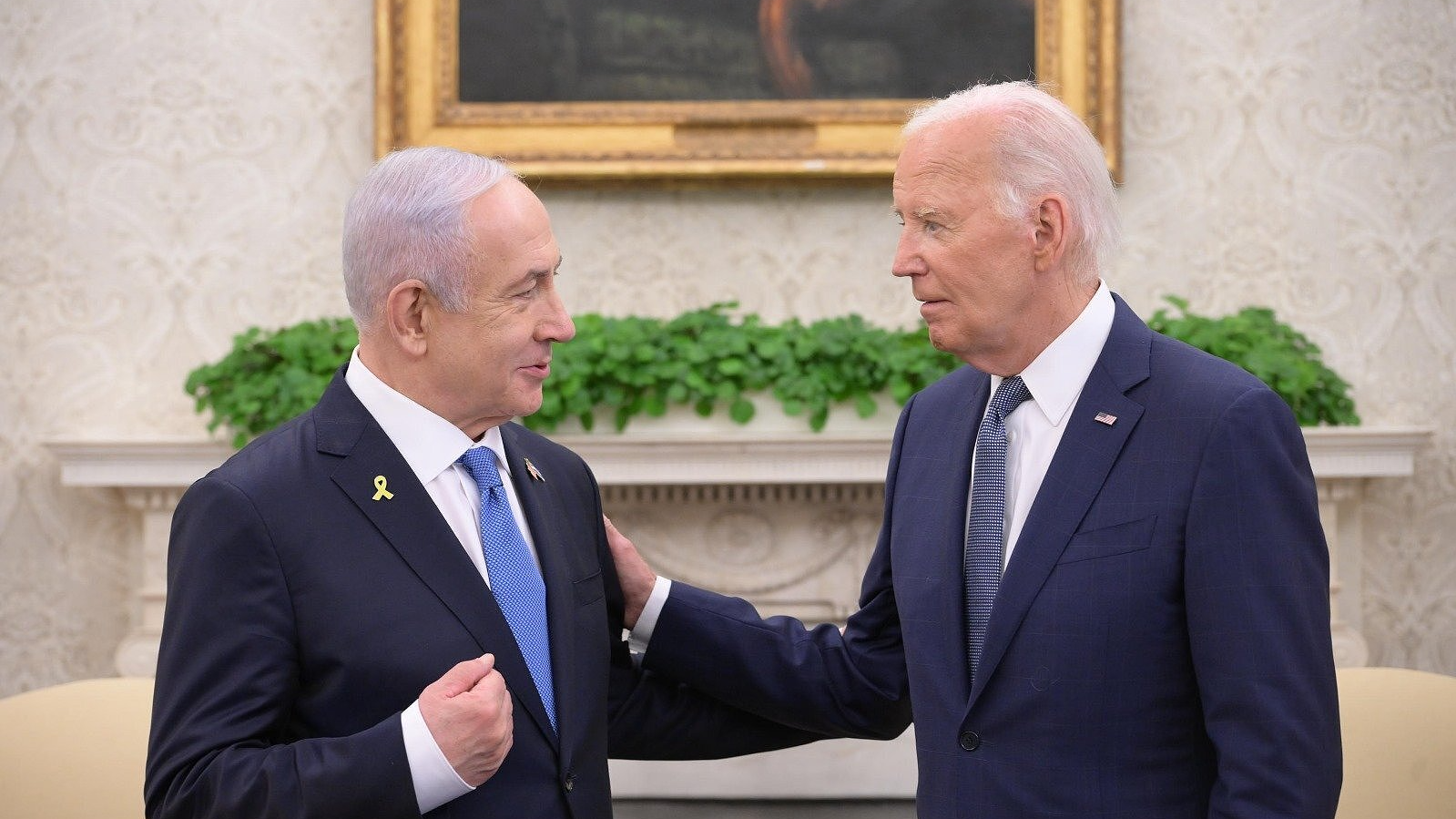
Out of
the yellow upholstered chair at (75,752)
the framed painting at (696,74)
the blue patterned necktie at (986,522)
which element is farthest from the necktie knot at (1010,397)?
the framed painting at (696,74)

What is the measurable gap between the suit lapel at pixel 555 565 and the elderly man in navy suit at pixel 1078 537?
0.47 metres

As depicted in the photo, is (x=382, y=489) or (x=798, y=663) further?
(x=798, y=663)

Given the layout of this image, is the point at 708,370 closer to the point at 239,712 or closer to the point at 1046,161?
the point at 1046,161

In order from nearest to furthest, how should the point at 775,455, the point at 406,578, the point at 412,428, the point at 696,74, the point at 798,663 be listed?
the point at 406,578 → the point at 412,428 → the point at 798,663 → the point at 775,455 → the point at 696,74

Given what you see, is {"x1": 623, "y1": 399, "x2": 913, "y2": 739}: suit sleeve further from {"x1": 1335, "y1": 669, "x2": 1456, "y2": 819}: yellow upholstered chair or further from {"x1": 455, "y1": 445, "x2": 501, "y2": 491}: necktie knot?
{"x1": 1335, "y1": 669, "x2": 1456, "y2": 819}: yellow upholstered chair

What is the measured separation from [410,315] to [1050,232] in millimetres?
847

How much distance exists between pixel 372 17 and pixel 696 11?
0.98m

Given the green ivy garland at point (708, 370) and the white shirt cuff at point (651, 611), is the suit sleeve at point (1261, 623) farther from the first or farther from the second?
the green ivy garland at point (708, 370)

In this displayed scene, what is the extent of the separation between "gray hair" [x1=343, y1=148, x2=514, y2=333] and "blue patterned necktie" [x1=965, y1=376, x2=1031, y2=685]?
72cm

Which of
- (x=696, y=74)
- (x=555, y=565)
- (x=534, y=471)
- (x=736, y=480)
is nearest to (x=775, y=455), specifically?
(x=736, y=480)

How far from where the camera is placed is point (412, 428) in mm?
1778

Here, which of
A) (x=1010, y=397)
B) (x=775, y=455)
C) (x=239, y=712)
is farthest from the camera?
(x=775, y=455)

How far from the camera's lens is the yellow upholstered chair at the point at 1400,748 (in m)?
2.15

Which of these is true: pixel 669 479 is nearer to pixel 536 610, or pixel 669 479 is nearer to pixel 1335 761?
pixel 536 610
